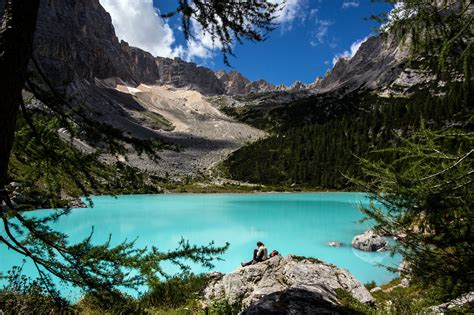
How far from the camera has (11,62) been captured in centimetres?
286

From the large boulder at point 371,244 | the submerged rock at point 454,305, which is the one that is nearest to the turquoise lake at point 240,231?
the large boulder at point 371,244

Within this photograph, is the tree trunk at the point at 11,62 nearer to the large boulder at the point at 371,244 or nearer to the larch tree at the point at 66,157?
the larch tree at the point at 66,157

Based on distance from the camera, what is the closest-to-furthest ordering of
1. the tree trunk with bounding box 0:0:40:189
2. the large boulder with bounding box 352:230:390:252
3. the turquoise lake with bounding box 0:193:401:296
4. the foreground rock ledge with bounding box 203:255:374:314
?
the tree trunk with bounding box 0:0:40:189
the foreground rock ledge with bounding box 203:255:374:314
the turquoise lake with bounding box 0:193:401:296
the large boulder with bounding box 352:230:390:252

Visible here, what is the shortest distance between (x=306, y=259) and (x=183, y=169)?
9615 cm

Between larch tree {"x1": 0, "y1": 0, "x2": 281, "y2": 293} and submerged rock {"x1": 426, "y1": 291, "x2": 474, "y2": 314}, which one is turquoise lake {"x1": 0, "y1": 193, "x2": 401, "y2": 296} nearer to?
submerged rock {"x1": 426, "y1": 291, "x2": 474, "y2": 314}

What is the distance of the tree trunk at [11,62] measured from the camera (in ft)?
9.23

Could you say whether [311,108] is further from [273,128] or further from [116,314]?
[116,314]

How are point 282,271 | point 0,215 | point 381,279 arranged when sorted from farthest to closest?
point 381,279 < point 282,271 < point 0,215

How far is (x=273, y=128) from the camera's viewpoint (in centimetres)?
17200

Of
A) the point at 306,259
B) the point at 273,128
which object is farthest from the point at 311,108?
the point at 306,259

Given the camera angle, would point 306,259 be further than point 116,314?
Yes

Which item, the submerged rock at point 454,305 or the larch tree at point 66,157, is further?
the submerged rock at point 454,305

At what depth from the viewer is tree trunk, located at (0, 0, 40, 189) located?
2.81 m

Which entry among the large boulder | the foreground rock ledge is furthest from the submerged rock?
the large boulder
